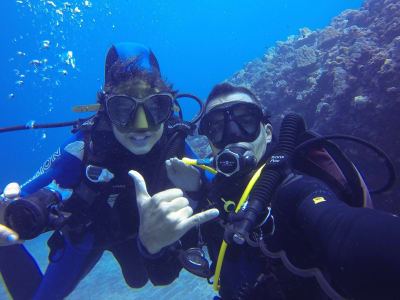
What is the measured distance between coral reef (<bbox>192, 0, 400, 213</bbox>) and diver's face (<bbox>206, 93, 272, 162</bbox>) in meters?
4.75

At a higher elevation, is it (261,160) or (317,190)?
(317,190)

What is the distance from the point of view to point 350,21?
1179 cm

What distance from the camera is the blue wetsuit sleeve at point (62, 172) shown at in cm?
343

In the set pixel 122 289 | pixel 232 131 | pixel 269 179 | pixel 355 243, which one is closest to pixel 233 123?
pixel 232 131

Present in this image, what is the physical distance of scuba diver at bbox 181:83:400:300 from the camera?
3.79 ft

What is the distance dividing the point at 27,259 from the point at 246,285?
13.8ft

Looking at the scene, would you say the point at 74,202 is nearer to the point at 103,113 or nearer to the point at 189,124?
the point at 103,113

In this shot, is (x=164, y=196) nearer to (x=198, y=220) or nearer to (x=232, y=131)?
(x=198, y=220)

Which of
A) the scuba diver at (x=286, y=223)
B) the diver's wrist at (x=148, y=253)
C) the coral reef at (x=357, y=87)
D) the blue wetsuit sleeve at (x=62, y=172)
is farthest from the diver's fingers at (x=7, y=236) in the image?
the coral reef at (x=357, y=87)

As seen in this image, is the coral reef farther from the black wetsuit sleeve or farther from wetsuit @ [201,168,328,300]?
the black wetsuit sleeve

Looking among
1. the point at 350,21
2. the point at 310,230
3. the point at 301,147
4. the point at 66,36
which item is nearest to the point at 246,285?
the point at 310,230

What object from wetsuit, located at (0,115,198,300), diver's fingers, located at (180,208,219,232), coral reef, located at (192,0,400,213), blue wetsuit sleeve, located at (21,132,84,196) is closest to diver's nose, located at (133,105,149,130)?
wetsuit, located at (0,115,198,300)

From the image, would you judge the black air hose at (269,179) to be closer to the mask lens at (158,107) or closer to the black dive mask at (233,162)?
the black dive mask at (233,162)

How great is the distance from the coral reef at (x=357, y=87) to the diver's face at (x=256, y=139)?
475 cm
